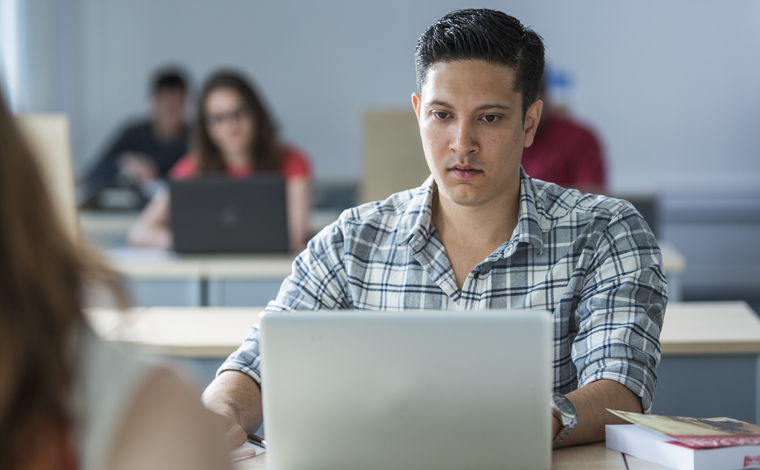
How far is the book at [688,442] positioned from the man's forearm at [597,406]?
19 millimetres

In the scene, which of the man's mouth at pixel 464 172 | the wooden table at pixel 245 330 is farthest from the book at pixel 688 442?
the wooden table at pixel 245 330

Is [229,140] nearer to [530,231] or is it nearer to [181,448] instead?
[530,231]

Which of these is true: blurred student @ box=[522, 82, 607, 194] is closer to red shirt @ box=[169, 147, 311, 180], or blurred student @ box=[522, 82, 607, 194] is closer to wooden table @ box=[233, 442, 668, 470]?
red shirt @ box=[169, 147, 311, 180]

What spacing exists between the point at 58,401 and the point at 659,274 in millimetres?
1049

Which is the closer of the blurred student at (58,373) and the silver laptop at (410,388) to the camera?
the blurred student at (58,373)

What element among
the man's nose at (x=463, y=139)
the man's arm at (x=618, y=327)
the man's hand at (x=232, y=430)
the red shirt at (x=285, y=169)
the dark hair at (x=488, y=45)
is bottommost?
the man's hand at (x=232, y=430)

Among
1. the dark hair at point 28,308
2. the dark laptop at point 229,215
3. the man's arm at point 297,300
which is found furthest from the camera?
the dark laptop at point 229,215

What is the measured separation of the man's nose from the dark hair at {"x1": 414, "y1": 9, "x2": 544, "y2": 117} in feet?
0.37

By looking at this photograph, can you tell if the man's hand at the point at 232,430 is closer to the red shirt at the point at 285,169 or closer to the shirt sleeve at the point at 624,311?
the shirt sleeve at the point at 624,311

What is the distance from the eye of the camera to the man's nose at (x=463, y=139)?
1282 mm

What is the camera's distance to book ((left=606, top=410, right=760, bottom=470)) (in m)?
0.96

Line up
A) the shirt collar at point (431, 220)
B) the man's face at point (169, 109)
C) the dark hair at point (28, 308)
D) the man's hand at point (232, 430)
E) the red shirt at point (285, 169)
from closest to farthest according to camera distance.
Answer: the dark hair at point (28, 308)
the man's hand at point (232, 430)
the shirt collar at point (431, 220)
the red shirt at point (285, 169)
the man's face at point (169, 109)

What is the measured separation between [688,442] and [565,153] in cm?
220

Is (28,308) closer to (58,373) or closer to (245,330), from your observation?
(58,373)
